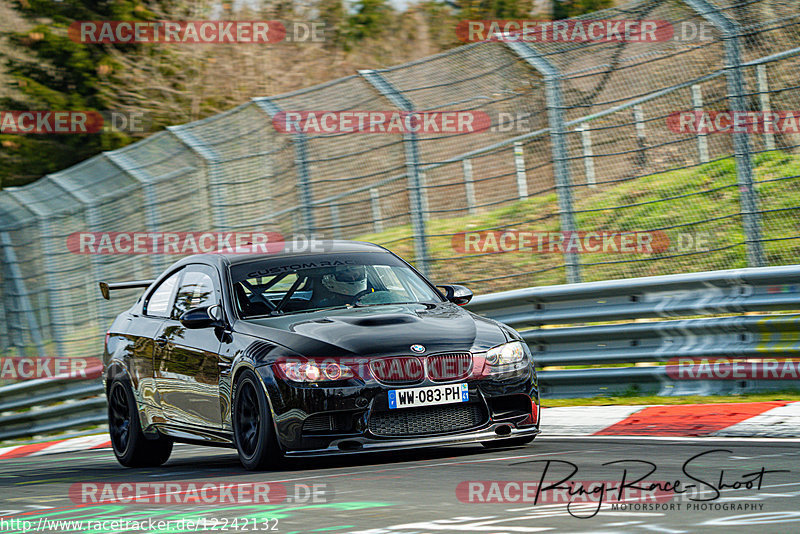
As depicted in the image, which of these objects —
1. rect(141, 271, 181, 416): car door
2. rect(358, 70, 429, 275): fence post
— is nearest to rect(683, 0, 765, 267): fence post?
rect(358, 70, 429, 275): fence post

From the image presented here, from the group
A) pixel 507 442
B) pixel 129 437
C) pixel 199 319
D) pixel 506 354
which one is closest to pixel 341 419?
pixel 506 354

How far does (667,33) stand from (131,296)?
31.4ft

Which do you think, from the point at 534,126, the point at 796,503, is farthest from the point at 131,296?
the point at 796,503

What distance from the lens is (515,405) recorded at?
7734mm

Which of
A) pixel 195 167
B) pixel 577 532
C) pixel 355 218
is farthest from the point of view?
pixel 195 167

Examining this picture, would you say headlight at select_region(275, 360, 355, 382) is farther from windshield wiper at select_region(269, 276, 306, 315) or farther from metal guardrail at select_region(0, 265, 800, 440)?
metal guardrail at select_region(0, 265, 800, 440)

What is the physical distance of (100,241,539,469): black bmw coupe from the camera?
7277 mm

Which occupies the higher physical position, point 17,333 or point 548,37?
point 548,37

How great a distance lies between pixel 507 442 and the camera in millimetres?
8070

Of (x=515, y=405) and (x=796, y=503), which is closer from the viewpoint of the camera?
(x=796, y=503)

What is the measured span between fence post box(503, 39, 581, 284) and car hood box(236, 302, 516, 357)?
2774 mm

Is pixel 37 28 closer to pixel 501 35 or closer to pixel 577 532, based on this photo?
pixel 501 35

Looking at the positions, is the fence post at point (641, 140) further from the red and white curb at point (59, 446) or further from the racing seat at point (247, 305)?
the red and white curb at point (59, 446)

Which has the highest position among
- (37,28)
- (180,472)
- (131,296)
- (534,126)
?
(37,28)
